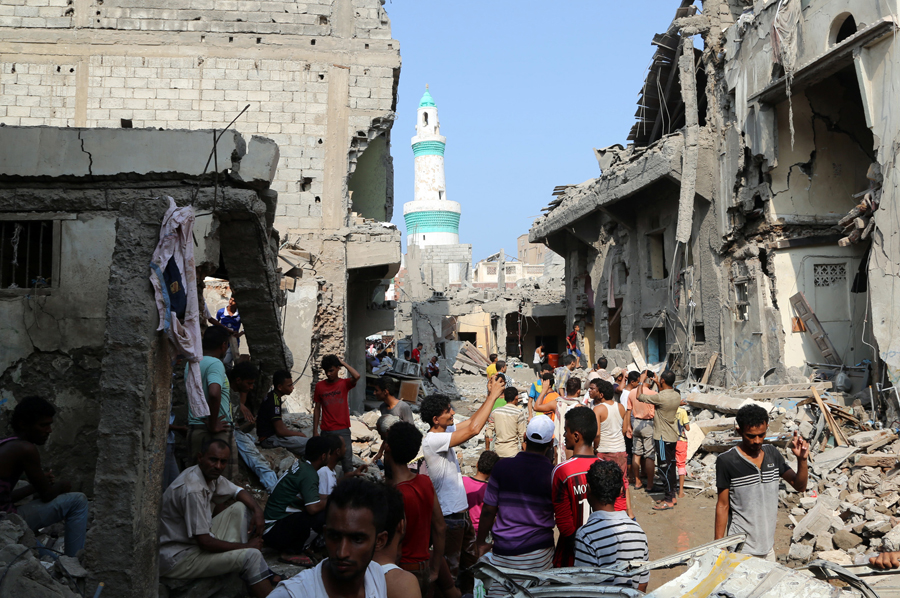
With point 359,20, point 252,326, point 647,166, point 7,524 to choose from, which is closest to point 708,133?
point 647,166

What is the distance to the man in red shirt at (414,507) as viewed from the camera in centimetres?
338

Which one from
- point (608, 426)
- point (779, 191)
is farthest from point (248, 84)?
point (779, 191)

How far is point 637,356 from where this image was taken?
55.1 ft

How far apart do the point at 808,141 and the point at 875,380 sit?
16.5 ft

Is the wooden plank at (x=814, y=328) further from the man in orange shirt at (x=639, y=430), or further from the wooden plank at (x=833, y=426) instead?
the man in orange shirt at (x=639, y=430)

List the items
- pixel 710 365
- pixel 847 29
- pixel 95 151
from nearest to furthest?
pixel 95 151 → pixel 847 29 → pixel 710 365

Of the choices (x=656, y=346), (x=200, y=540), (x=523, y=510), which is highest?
(x=656, y=346)

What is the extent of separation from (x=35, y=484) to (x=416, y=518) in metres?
2.40

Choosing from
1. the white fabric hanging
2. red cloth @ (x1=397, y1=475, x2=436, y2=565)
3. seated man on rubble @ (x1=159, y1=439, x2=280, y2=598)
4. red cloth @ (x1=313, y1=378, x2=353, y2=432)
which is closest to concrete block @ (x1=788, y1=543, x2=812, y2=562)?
red cloth @ (x1=397, y1=475, x2=436, y2=565)

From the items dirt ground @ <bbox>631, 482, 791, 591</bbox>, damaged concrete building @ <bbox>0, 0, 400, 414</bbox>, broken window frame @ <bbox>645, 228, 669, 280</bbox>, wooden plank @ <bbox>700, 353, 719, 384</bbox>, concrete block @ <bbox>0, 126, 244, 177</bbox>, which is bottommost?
dirt ground @ <bbox>631, 482, 791, 591</bbox>

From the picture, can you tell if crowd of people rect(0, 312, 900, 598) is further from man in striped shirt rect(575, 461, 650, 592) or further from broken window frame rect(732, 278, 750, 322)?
broken window frame rect(732, 278, 750, 322)

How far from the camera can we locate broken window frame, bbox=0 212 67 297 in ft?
17.8

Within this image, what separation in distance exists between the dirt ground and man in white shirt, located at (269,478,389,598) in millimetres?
4030

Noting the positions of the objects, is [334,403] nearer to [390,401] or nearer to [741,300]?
[390,401]
